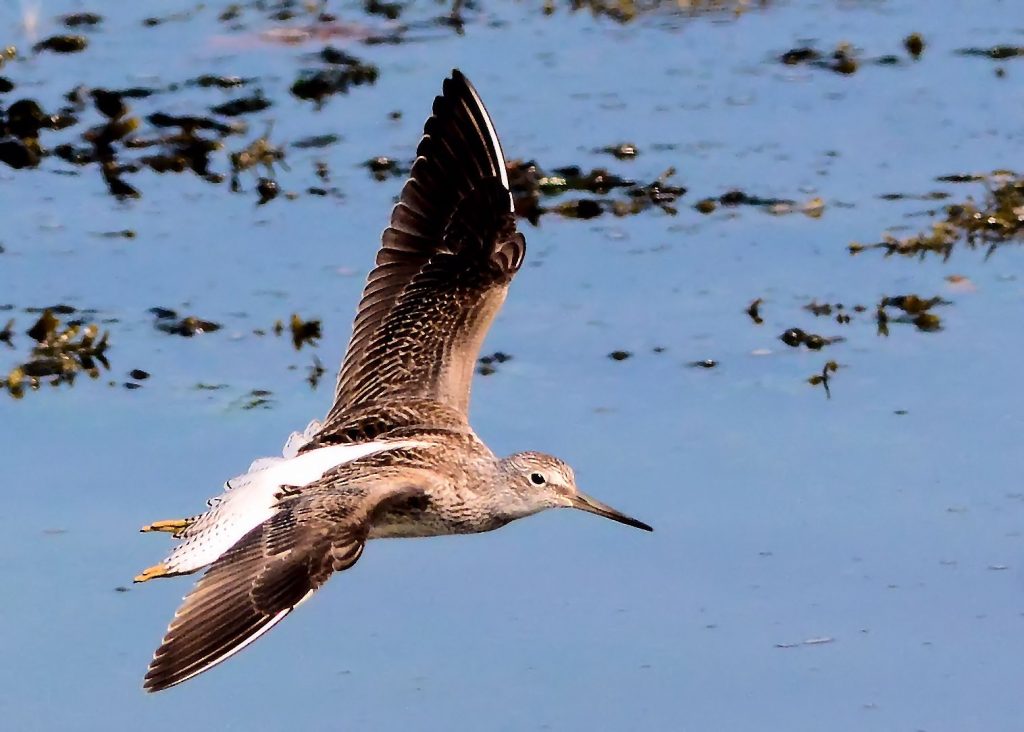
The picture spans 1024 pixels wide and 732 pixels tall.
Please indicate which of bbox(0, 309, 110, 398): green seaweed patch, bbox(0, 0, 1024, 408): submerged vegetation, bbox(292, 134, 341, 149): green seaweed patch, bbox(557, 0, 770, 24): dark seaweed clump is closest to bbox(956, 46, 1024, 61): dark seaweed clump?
bbox(0, 0, 1024, 408): submerged vegetation

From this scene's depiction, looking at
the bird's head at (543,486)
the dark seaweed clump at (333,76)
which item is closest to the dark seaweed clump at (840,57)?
the dark seaweed clump at (333,76)

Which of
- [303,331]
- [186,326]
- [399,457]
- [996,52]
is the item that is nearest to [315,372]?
[303,331]

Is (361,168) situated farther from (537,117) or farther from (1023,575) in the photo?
(1023,575)

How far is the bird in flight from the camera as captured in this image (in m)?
7.74

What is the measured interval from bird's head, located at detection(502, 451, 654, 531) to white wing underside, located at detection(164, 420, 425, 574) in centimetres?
46

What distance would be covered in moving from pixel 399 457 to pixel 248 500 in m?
0.77

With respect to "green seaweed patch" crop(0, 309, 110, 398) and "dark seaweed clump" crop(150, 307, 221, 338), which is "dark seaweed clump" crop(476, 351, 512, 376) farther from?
"green seaweed patch" crop(0, 309, 110, 398)

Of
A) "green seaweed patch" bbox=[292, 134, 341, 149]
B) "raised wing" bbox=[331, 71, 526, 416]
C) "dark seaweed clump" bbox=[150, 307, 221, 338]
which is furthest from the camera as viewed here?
"green seaweed patch" bbox=[292, 134, 341, 149]

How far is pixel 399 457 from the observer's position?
8.92 meters

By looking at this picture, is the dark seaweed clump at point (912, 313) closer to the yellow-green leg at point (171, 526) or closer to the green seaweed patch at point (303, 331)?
the green seaweed patch at point (303, 331)

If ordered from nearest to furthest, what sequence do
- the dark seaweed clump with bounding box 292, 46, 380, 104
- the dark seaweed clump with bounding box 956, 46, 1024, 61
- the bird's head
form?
1. the bird's head
2. the dark seaweed clump with bounding box 292, 46, 380, 104
3. the dark seaweed clump with bounding box 956, 46, 1024, 61

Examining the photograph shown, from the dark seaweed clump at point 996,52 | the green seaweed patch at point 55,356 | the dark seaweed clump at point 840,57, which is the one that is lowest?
the green seaweed patch at point 55,356

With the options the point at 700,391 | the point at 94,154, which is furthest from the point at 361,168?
the point at 700,391

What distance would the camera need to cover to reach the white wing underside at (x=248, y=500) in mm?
8141
